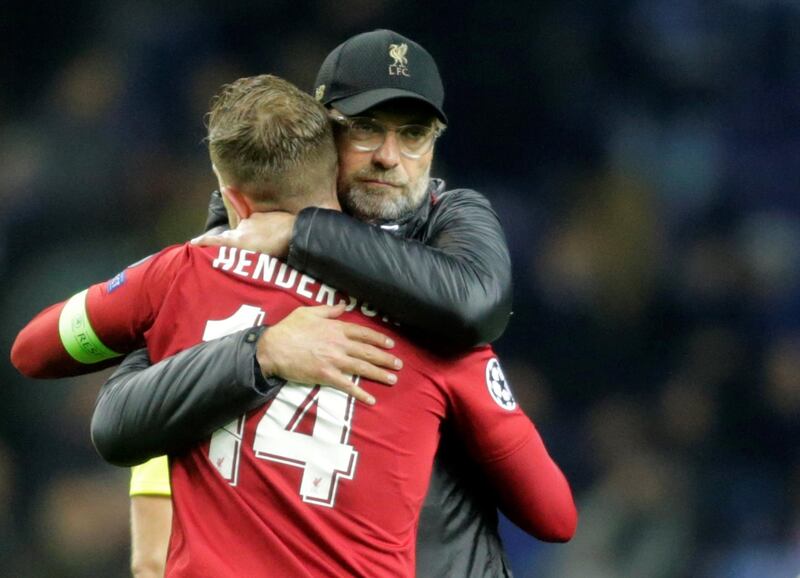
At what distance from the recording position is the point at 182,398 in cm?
199

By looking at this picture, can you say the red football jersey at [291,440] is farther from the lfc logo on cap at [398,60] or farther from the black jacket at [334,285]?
the lfc logo on cap at [398,60]

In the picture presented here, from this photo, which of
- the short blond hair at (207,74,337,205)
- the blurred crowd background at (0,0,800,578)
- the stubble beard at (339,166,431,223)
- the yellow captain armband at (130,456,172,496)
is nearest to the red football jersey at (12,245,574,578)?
the short blond hair at (207,74,337,205)

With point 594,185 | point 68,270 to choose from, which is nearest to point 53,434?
point 68,270

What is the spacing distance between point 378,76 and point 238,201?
485 mm

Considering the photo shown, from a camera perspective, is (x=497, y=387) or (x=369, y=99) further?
(x=369, y=99)

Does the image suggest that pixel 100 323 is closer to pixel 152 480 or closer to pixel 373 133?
pixel 373 133

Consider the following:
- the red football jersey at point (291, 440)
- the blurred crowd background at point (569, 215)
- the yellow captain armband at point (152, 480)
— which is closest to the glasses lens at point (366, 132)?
the red football jersey at point (291, 440)

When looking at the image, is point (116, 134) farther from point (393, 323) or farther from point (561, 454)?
point (393, 323)

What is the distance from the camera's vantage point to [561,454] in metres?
4.98

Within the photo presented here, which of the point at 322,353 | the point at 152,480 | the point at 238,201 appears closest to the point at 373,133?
the point at 238,201

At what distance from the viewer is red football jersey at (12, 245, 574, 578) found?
1958mm

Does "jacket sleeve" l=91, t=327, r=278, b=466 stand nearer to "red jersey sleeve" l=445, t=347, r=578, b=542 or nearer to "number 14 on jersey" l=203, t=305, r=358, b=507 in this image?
"number 14 on jersey" l=203, t=305, r=358, b=507

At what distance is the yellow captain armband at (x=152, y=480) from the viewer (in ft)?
9.43

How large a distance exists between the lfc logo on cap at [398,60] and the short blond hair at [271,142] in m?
0.37
